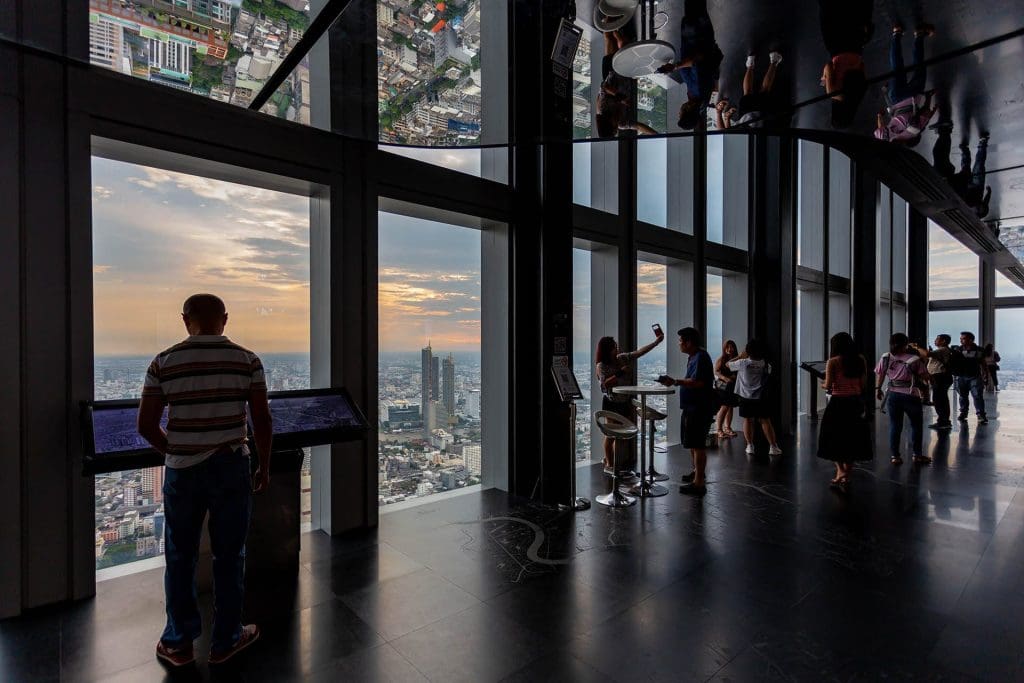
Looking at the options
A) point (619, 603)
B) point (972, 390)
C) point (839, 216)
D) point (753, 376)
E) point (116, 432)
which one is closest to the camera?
point (116, 432)

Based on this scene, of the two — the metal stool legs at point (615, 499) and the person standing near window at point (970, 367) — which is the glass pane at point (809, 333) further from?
the metal stool legs at point (615, 499)

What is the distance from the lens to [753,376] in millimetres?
6695

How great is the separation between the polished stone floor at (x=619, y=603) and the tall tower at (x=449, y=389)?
885mm

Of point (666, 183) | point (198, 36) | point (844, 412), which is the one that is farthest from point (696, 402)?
point (198, 36)

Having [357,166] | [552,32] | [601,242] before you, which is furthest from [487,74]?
[601,242]

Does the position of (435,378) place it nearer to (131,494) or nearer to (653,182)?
(131,494)

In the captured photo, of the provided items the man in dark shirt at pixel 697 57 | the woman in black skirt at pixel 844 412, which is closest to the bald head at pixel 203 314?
the man in dark shirt at pixel 697 57

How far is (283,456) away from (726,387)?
20.5 ft

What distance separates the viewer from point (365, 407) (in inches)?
163

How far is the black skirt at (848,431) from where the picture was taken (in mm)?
5184

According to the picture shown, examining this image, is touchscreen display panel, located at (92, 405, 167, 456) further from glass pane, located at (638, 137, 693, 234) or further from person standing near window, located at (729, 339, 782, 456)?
person standing near window, located at (729, 339, 782, 456)

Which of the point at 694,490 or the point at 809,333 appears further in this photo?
the point at 809,333

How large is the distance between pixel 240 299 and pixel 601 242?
13.6ft

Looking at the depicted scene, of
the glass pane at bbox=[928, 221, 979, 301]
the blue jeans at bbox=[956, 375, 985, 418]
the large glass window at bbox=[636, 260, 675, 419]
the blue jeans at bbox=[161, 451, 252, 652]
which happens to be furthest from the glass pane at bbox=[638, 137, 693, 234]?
the glass pane at bbox=[928, 221, 979, 301]
